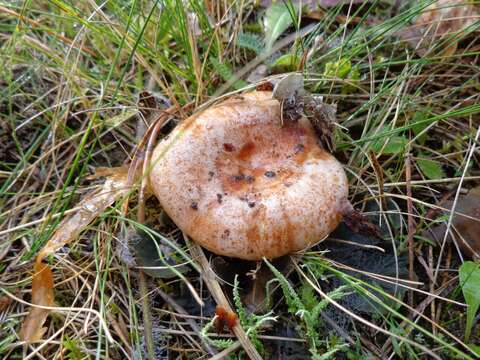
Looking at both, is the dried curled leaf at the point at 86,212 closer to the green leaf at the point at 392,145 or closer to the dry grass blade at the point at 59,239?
the dry grass blade at the point at 59,239

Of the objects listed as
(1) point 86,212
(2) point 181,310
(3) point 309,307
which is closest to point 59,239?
(1) point 86,212

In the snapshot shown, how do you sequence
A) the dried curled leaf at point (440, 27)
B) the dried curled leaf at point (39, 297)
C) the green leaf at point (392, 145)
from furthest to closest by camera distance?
1. the dried curled leaf at point (440, 27)
2. the green leaf at point (392, 145)
3. the dried curled leaf at point (39, 297)

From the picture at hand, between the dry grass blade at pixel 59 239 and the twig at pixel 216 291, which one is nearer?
the twig at pixel 216 291

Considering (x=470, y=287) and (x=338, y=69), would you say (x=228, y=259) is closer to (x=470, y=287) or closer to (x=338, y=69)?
(x=470, y=287)

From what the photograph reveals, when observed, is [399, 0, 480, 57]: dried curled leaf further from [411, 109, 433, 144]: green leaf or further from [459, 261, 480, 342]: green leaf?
[459, 261, 480, 342]: green leaf

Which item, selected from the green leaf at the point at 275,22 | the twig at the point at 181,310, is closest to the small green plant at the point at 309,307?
the twig at the point at 181,310

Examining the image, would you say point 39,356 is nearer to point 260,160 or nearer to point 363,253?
point 260,160

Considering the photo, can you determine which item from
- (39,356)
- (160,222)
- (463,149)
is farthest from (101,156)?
(463,149)
